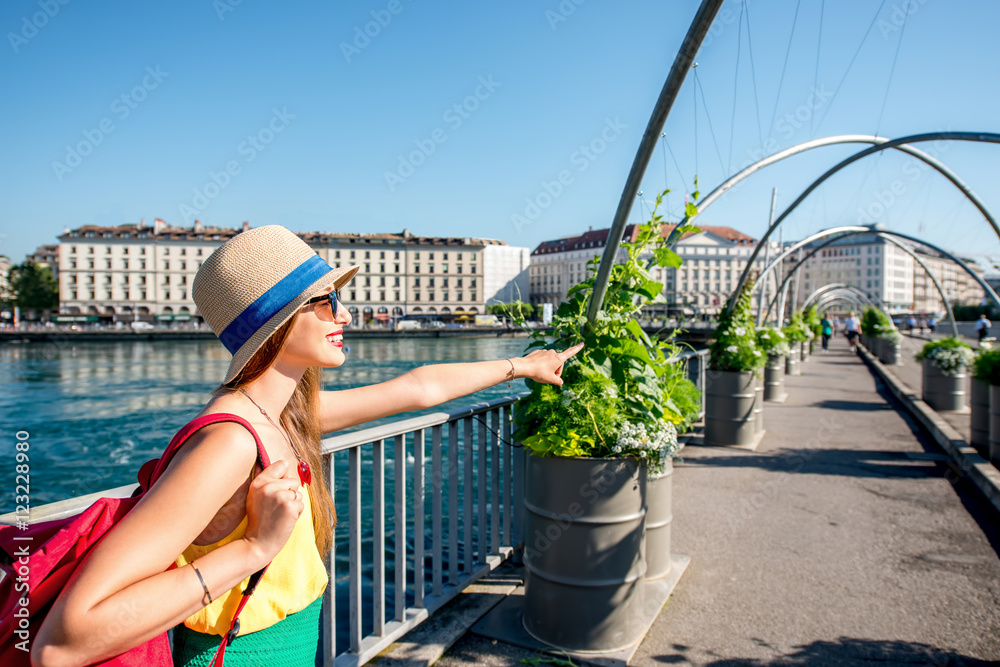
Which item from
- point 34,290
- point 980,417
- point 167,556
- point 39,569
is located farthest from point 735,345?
point 34,290

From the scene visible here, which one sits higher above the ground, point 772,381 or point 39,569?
point 39,569

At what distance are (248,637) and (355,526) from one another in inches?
68.0

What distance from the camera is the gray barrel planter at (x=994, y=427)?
713 cm

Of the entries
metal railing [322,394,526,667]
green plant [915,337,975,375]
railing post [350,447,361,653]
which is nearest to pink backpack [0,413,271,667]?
metal railing [322,394,526,667]

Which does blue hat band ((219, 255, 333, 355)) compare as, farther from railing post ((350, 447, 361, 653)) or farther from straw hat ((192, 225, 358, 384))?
railing post ((350, 447, 361, 653))

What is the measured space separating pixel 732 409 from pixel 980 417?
291 cm

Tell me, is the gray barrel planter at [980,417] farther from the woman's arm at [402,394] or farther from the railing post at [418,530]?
the woman's arm at [402,394]

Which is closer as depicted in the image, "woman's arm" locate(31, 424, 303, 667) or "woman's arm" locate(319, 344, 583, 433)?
"woman's arm" locate(31, 424, 303, 667)

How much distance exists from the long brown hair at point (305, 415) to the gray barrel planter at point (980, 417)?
8713 mm

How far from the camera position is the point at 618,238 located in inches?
129

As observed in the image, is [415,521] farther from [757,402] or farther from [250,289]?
[757,402]

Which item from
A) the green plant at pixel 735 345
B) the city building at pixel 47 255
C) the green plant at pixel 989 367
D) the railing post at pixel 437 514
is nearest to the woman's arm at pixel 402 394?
the railing post at pixel 437 514

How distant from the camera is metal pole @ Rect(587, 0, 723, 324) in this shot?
304cm

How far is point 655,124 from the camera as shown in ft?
10.6
